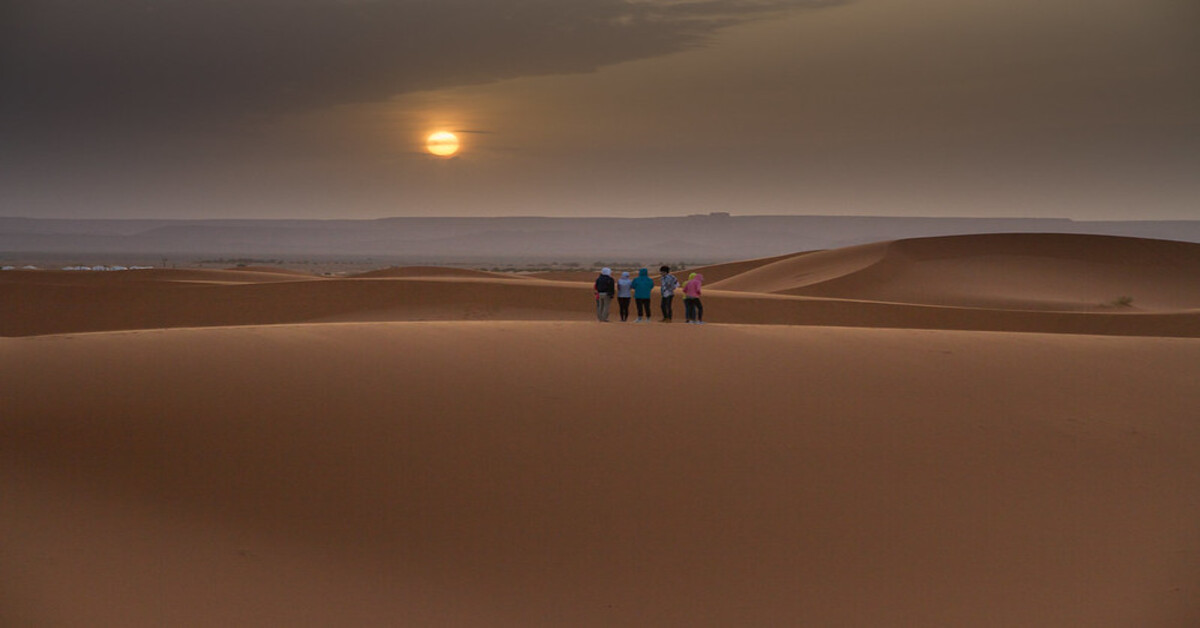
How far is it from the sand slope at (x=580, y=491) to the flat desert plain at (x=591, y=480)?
Answer: 27 millimetres

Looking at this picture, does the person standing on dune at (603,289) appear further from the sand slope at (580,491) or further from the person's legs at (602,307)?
the sand slope at (580,491)

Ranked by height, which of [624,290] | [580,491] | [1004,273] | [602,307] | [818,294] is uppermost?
[624,290]

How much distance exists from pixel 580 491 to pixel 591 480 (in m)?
0.21

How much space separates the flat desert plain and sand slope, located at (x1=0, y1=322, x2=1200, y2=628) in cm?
3

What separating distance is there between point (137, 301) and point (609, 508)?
28.2 meters

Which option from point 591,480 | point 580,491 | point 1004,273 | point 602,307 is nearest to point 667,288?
point 602,307

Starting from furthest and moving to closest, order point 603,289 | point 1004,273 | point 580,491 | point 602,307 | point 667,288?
point 1004,273
point 602,307
point 603,289
point 667,288
point 580,491

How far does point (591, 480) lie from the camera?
287 inches

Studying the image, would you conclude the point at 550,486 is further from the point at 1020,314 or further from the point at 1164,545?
the point at 1020,314

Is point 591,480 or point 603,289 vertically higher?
point 603,289

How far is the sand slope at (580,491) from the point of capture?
19.1ft

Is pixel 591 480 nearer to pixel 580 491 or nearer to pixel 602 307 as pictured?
pixel 580 491

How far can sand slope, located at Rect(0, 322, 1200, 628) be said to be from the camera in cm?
582

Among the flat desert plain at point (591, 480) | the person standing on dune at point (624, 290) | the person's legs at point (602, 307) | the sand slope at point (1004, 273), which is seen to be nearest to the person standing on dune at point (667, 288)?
the person standing on dune at point (624, 290)
